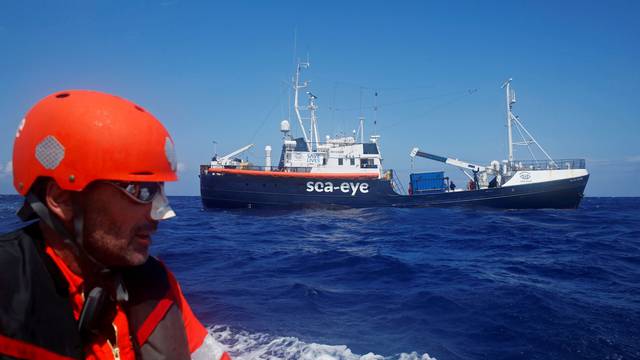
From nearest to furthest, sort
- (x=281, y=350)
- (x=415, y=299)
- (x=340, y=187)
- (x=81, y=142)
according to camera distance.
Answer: (x=81, y=142) < (x=281, y=350) < (x=415, y=299) < (x=340, y=187)

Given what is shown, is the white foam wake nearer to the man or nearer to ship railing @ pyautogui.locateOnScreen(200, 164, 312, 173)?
the man

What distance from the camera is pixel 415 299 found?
5.15 meters

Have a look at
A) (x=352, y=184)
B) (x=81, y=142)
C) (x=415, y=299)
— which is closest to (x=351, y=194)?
(x=352, y=184)

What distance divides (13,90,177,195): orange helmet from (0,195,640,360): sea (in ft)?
9.63

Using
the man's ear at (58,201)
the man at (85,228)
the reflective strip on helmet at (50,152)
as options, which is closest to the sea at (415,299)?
the man at (85,228)

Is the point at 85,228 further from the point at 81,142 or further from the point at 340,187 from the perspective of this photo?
the point at 340,187

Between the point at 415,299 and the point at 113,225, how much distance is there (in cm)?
471

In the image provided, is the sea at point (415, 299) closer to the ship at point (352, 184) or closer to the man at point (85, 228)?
the man at point (85, 228)

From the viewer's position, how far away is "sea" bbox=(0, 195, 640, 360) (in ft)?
12.0

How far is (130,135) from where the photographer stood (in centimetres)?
107

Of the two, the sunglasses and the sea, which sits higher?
the sunglasses

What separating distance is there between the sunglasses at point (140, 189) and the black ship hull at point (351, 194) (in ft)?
75.3

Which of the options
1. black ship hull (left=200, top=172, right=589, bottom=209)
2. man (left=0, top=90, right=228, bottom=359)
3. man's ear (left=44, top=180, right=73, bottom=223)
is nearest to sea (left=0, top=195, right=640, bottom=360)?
man (left=0, top=90, right=228, bottom=359)

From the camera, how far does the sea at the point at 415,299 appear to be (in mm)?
3654
